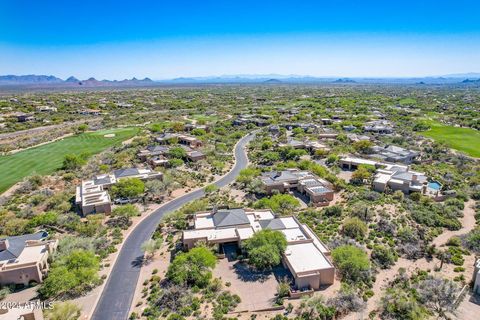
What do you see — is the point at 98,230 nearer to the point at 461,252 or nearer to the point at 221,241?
the point at 221,241

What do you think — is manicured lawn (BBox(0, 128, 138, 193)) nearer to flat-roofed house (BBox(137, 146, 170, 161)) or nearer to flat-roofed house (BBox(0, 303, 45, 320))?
flat-roofed house (BBox(137, 146, 170, 161))

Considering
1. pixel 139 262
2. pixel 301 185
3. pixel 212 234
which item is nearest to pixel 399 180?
pixel 301 185

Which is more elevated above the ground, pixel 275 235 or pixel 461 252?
pixel 275 235

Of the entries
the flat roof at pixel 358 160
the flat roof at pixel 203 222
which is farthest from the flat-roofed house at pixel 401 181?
the flat roof at pixel 203 222

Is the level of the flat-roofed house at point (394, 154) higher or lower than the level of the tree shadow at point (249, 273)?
higher

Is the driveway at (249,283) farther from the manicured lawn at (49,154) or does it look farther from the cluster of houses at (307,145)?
the cluster of houses at (307,145)

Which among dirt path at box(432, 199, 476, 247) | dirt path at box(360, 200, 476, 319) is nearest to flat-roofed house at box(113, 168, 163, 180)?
dirt path at box(360, 200, 476, 319)

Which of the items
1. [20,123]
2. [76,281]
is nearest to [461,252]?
[76,281]
